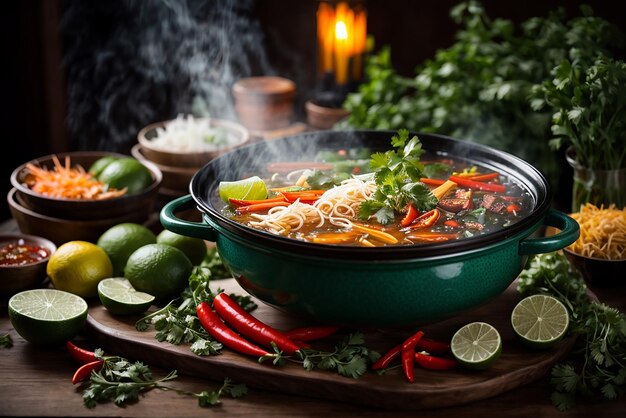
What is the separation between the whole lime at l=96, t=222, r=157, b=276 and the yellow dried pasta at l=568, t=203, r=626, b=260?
216 centimetres

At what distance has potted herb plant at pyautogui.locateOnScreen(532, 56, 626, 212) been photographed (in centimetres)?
372

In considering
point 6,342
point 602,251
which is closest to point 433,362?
point 602,251

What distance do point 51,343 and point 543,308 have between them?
208 cm

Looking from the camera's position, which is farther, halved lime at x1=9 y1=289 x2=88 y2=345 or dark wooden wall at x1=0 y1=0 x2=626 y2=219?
dark wooden wall at x1=0 y1=0 x2=626 y2=219

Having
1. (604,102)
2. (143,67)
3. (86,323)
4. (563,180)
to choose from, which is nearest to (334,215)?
(86,323)

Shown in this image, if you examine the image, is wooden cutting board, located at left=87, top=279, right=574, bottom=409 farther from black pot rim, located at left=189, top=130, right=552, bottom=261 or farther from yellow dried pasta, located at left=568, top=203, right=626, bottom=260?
yellow dried pasta, located at left=568, top=203, right=626, bottom=260

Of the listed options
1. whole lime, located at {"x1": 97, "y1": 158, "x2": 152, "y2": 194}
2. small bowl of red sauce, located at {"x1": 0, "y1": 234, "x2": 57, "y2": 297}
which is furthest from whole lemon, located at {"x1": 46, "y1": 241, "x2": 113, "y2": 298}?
whole lime, located at {"x1": 97, "y1": 158, "x2": 152, "y2": 194}

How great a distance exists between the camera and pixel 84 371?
304 cm

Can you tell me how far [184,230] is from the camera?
3.27m

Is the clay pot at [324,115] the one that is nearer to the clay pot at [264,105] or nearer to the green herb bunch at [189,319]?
the clay pot at [264,105]

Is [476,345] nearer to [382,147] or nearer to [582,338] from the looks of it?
[582,338]

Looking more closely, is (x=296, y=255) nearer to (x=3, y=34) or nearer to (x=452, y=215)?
(x=452, y=215)

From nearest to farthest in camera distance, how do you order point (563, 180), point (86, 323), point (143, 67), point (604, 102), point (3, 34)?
1. point (86, 323)
2. point (604, 102)
3. point (563, 180)
4. point (3, 34)
5. point (143, 67)

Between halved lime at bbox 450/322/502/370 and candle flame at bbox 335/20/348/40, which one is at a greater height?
candle flame at bbox 335/20/348/40
